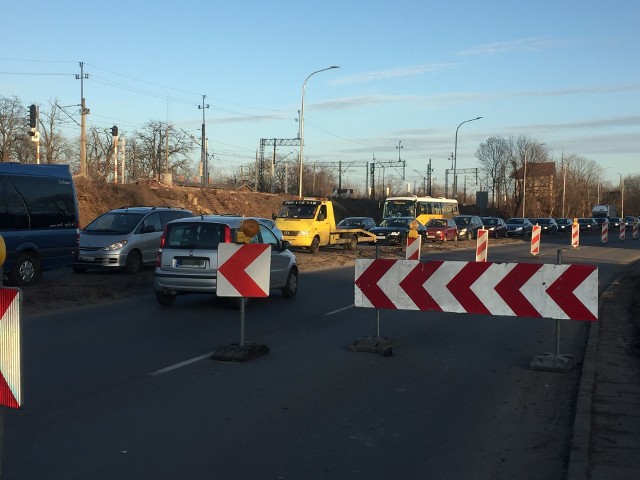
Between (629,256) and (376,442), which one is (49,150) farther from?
(376,442)

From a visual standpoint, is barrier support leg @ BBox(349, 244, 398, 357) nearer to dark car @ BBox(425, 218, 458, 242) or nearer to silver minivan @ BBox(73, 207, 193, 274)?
silver minivan @ BBox(73, 207, 193, 274)

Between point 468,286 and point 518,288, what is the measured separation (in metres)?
0.62

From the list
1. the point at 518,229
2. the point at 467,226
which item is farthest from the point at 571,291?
the point at 518,229

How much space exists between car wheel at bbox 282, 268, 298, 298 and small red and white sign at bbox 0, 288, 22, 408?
11395 millimetres

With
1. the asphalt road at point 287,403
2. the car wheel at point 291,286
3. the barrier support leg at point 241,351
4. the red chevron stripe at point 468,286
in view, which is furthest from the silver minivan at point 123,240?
the red chevron stripe at point 468,286

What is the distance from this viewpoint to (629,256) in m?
33.6

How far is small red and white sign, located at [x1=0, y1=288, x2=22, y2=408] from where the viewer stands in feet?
12.4

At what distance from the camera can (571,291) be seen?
8.79 metres

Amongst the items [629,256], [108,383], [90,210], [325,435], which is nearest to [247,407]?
[325,435]

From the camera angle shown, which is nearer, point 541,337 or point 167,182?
point 541,337

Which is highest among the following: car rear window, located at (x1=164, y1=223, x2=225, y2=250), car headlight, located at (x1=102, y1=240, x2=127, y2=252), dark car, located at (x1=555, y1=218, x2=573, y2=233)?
car rear window, located at (x1=164, y1=223, x2=225, y2=250)

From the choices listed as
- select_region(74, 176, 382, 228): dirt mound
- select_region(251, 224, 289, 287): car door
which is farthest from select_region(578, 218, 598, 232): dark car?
select_region(251, 224, 289, 287): car door

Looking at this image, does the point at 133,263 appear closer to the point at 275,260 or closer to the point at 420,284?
the point at 275,260

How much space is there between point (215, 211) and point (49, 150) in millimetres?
25984
